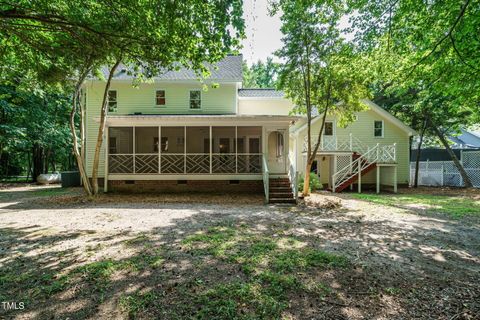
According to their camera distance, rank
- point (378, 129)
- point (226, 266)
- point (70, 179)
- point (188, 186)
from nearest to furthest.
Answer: point (226, 266)
point (188, 186)
point (70, 179)
point (378, 129)

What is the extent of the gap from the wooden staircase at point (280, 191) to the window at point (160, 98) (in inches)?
360

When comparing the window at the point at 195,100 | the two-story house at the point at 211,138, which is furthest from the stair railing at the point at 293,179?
the window at the point at 195,100

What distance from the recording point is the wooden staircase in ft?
35.2

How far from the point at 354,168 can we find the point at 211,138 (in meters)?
10.3

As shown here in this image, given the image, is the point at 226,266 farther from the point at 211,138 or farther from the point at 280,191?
the point at 211,138

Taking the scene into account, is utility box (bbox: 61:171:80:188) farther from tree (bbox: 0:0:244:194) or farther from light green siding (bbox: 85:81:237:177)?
tree (bbox: 0:0:244:194)

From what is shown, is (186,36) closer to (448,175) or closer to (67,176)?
(67,176)

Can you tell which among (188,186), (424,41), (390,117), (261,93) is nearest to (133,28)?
(188,186)

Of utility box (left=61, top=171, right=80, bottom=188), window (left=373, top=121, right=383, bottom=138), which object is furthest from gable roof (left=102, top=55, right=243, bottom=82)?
window (left=373, top=121, right=383, bottom=138)

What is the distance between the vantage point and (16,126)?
2020 cm

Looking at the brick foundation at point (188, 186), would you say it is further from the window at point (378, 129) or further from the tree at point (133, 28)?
the window at point (378, 129)

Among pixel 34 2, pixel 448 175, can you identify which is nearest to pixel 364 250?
pixel 34 2

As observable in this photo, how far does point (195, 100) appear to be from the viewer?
16219 mm

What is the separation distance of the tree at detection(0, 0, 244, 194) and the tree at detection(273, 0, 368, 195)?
217 inches
